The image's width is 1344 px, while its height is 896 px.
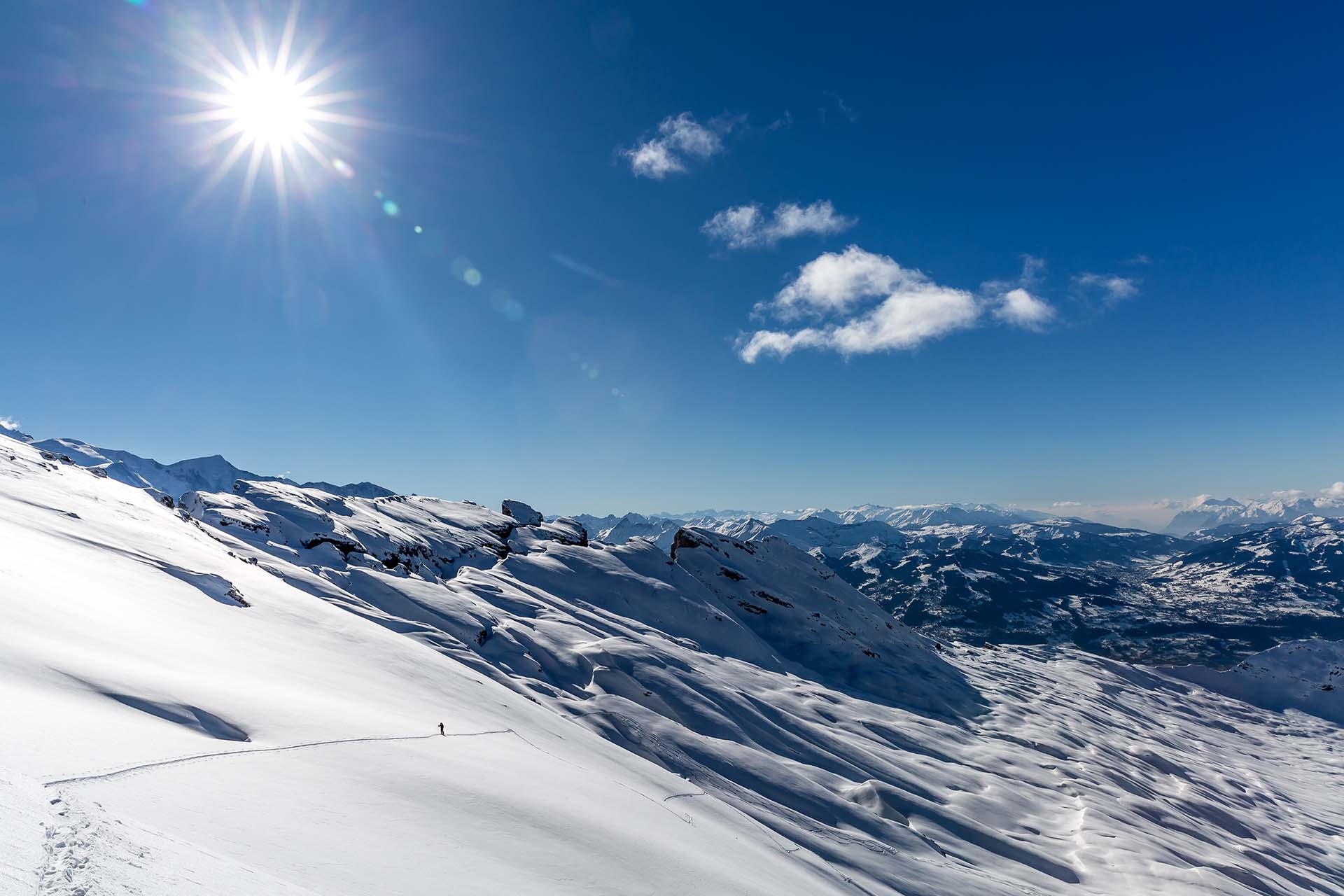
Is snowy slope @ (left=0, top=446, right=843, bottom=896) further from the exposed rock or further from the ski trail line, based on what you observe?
the exposed rock

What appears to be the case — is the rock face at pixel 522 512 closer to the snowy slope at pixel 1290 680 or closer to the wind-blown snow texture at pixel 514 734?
the wind-blown snow texture at pixel 514 734

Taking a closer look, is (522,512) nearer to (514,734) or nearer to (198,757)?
(514,734)

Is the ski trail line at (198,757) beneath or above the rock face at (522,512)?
beneath

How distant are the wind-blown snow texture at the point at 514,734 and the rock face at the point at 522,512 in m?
13.6

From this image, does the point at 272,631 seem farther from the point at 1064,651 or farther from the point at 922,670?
the point at 1064,651

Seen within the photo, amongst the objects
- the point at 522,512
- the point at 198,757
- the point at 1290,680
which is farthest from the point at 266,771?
the point at 1290,680

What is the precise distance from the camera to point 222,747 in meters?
9.85

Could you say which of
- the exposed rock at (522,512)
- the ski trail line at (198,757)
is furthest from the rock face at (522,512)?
the ski trail line at (198,757)

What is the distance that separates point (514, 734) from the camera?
2030cm

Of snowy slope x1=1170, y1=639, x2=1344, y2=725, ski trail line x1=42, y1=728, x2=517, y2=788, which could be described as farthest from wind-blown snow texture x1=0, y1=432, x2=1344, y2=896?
snowy slope x1=1170, y1=639, x2=1344, y2=725

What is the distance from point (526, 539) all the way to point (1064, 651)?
15822 centimetres

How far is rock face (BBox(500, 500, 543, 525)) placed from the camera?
110 metres

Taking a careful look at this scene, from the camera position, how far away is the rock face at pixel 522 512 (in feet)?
362

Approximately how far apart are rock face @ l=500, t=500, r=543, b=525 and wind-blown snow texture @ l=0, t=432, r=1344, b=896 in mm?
13551
